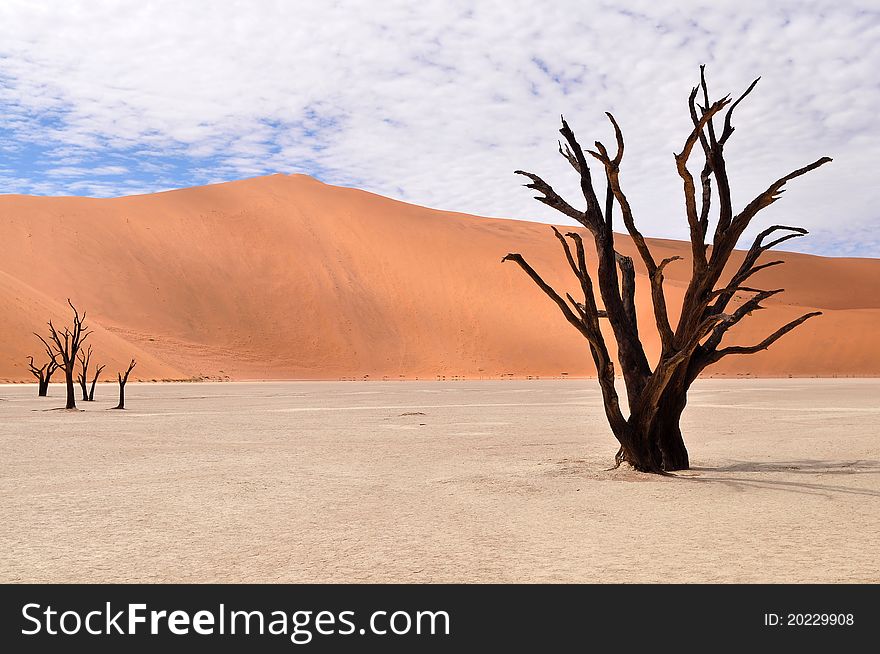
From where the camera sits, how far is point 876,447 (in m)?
13.9

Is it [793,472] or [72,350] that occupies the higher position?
[72,350]

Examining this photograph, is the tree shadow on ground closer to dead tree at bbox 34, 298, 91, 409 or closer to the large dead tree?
the large dead tree

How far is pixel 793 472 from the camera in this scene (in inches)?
421

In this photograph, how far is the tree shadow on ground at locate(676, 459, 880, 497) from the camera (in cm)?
912

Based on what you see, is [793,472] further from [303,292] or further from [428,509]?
[303,292]

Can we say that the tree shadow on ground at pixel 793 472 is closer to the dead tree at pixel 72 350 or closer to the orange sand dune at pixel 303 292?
→ the dead tree at pixel 72 350

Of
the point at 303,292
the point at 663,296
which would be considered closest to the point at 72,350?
the point at 663,296

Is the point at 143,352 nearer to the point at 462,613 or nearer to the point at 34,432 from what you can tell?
the point at 34,432

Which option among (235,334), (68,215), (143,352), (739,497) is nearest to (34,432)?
(739,497)

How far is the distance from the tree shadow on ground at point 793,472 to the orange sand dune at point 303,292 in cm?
5086

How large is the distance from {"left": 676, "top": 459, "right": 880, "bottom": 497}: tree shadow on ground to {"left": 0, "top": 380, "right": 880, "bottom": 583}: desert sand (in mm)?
34

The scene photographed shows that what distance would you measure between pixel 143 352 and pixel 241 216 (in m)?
32.1

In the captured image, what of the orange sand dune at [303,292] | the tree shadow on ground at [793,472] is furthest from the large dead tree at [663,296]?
the orange sand dune at [303,292]

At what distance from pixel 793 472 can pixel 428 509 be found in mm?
4998
